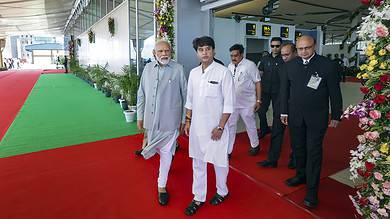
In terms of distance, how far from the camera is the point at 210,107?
2.26m

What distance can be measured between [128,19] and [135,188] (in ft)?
19.9

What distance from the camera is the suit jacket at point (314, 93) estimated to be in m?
2.33

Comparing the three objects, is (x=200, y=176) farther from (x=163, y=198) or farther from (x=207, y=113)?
(x=207, y=113)

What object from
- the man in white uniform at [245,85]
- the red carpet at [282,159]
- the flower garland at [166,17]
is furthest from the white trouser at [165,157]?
the flower garland at [166,17]

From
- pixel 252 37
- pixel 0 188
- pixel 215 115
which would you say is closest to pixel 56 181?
pixel 0 188

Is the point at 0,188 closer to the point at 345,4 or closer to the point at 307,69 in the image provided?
the point at 307,69

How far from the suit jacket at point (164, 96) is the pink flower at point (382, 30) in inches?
61.2

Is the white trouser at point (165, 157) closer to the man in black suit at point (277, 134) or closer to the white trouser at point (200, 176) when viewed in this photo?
the white trouser at point (200, 176)

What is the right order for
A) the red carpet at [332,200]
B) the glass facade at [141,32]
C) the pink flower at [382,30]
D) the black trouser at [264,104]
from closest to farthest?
1. the pink flower at [382,30]
2. the red carpet at [332,200]
3. the black trouser at [264,104]
4. the glass facade at [141,32]

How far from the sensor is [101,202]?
254 cm

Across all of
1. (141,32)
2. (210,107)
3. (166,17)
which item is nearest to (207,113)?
(210,107)

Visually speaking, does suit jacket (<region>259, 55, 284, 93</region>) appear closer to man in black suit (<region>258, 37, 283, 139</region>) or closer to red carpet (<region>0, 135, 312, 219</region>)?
man in black suit (<region>258, 37, 283, 139</region>)

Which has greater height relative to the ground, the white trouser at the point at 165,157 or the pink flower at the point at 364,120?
the pink flower at the point at 364,120

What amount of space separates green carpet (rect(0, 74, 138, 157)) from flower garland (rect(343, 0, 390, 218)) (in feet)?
12.9
